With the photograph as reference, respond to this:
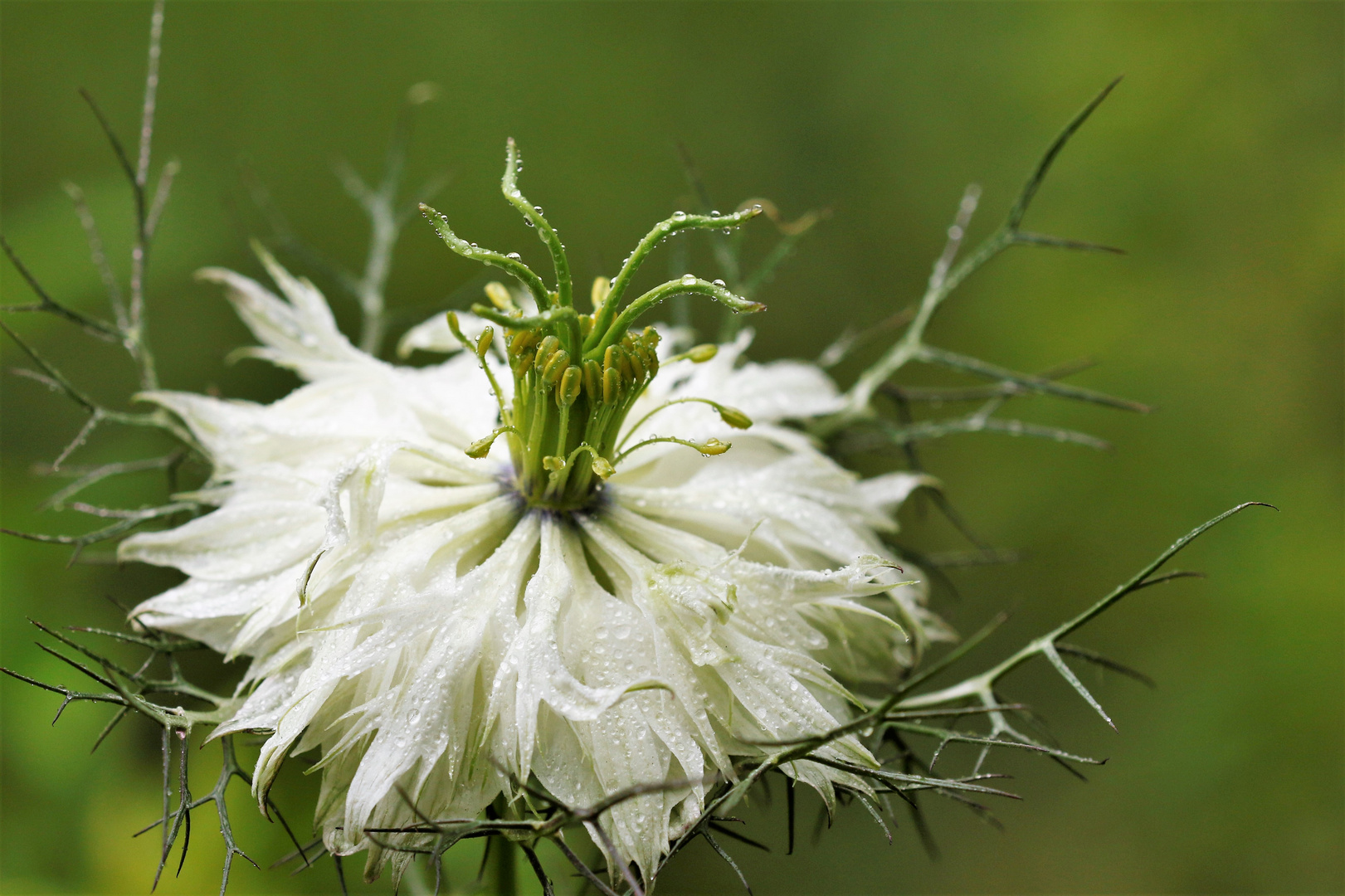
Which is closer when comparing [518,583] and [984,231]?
[518,583]

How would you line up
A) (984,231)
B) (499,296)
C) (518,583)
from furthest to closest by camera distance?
(984,231), (499,296), (518,583)

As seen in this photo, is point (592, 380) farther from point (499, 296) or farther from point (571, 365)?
point (499, 296)

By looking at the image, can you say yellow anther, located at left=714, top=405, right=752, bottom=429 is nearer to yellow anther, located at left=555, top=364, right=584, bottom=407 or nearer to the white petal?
yellow anther, located at left=555, top=364, right=584, bottom=407

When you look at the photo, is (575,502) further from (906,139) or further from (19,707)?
(906,139)

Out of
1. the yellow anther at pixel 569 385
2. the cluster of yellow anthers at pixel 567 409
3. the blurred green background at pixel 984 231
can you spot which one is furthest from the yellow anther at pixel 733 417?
the blurred green background at pixel 984 231

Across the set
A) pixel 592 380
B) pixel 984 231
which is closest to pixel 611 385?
pixel 592 380

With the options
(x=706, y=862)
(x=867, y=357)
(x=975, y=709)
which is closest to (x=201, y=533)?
(x=975, y=709)
